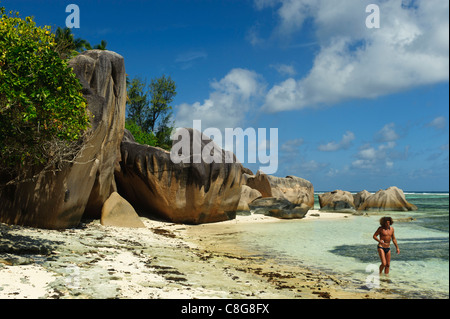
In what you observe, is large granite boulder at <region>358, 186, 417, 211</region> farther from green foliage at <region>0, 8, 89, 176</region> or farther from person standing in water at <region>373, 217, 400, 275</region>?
green foliage at <region>0, 8, 89, 176</region>

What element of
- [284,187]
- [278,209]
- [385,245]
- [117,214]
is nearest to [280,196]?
[284,187]

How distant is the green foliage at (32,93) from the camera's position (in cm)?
665

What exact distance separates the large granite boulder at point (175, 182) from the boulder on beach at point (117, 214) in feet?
9.64

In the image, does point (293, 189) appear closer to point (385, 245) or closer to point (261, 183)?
point (261, 183)

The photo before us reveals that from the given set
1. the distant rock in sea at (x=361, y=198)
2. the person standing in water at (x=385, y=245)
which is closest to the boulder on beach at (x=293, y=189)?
the distant rock in sea at (x=361, y=198)

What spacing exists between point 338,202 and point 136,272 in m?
34.4

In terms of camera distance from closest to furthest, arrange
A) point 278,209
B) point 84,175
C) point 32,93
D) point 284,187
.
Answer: point 32,93
point 84,175
point 278,209
point 284,187

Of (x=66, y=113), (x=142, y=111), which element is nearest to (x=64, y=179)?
(x=66, y=113)

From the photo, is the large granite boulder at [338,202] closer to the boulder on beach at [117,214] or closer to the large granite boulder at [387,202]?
the large granite boulder at [387,202]

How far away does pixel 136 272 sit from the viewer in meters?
7.21

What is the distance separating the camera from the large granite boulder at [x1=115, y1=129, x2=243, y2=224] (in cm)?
1822

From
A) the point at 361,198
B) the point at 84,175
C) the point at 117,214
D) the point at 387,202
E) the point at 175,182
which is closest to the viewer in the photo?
the point at 84,175

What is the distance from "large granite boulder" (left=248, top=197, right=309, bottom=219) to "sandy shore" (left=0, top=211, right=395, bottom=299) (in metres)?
15.0
